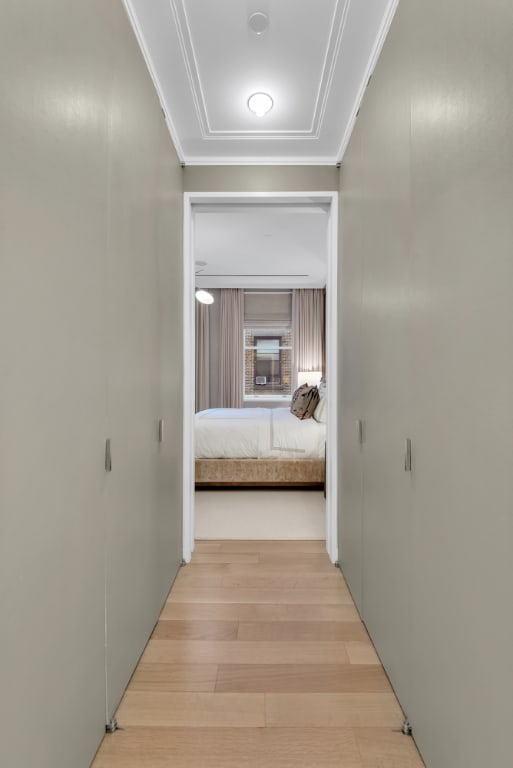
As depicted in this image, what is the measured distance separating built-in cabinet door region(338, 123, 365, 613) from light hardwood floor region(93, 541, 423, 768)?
10.7 inches

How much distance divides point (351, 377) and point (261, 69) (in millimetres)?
1586

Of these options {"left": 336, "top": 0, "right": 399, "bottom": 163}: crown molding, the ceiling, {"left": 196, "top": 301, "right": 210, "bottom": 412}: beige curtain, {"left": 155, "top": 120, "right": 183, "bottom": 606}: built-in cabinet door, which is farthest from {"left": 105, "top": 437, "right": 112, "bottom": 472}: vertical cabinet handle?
{"left": 196, "top": 301, "right": 210, "bottom": 412}: beige curtain

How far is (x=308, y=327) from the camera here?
759 cm

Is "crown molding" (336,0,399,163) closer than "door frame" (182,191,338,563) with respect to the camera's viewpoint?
Yes

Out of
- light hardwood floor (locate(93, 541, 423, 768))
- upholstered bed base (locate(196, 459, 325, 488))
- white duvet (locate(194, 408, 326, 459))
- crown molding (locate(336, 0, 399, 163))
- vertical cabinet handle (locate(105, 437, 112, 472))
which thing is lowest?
light hardwood floor (locate(93, 541, 423, 768))

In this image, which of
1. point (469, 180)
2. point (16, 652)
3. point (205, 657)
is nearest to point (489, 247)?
point (469, 180)

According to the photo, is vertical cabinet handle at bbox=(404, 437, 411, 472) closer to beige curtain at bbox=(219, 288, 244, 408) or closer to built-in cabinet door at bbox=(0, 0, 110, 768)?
built-in cabinet door at bbox=(0, 0, 110, 768)

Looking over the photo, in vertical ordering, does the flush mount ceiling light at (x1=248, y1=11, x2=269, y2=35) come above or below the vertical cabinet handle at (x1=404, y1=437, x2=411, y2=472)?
above

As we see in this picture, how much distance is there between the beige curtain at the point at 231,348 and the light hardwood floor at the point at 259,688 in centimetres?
520

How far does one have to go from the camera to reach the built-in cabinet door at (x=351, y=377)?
87.8 inches

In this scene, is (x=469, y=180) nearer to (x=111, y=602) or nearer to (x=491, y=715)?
(x=491, y=715)

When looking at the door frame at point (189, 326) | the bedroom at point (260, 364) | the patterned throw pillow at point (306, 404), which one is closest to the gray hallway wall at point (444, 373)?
the door frame at point (189, 326)

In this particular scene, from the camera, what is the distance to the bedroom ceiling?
1.74m

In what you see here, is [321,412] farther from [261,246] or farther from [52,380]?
[52,380]
